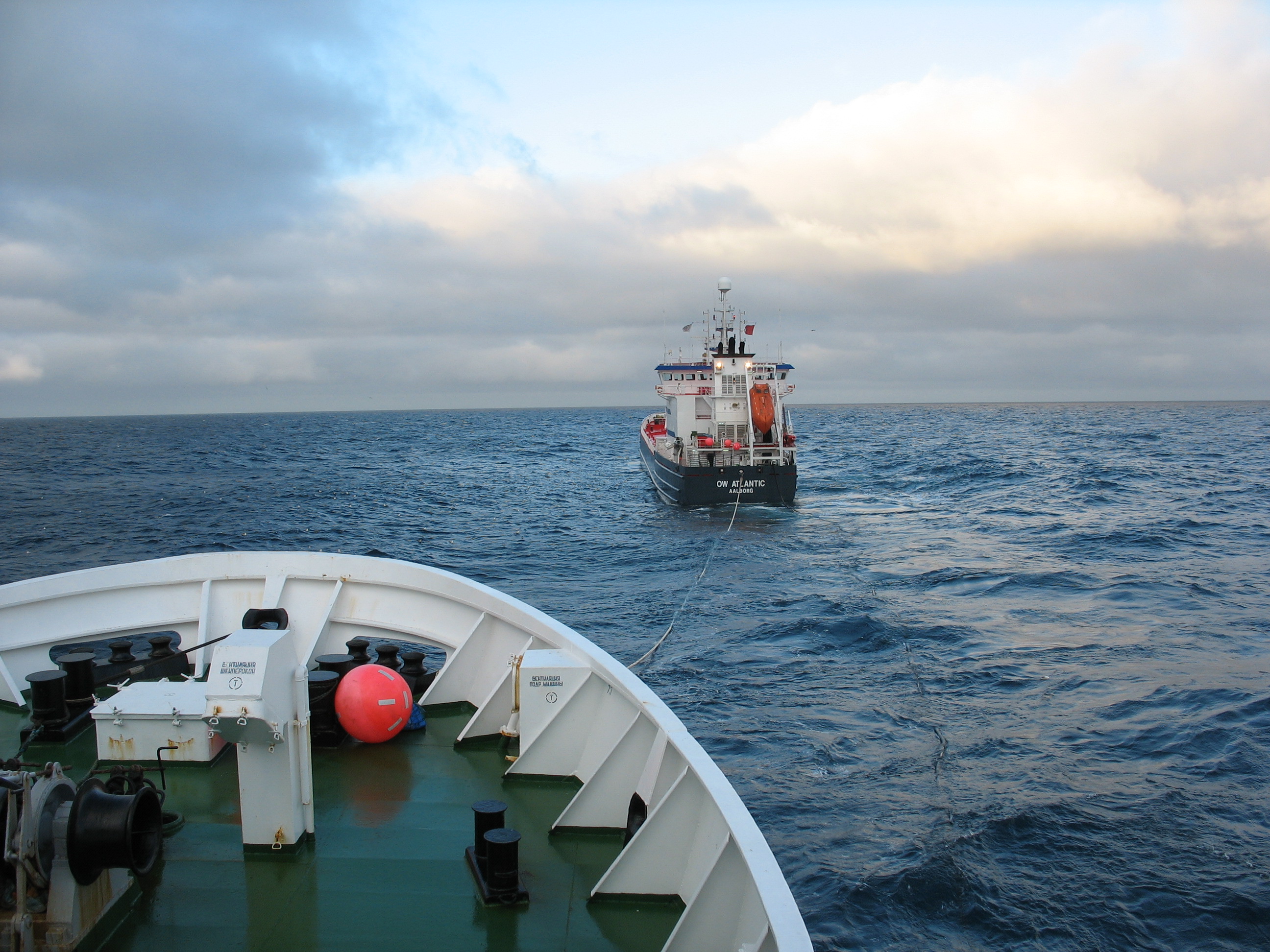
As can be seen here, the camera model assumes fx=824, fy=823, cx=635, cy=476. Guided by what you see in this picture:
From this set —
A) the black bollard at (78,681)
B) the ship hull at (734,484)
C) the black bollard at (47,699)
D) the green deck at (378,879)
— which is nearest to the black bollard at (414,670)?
the green deck at (378,879)

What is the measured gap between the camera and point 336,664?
682 cm

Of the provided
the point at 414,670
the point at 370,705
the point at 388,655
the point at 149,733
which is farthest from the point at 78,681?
the point at 414,670

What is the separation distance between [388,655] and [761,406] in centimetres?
2916

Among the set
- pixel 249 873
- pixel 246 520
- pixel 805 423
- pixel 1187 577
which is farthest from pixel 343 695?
pixel 805 423

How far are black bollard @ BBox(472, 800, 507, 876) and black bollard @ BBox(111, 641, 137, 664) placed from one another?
4.67m

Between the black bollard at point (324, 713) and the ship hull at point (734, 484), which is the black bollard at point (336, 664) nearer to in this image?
the black bollard at point (324, 713)

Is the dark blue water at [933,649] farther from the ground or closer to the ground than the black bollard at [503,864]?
closer to the ground

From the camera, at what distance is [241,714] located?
422 cm

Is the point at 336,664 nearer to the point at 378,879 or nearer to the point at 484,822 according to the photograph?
the point at 378,879

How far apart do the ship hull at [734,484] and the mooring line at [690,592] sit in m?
0.49

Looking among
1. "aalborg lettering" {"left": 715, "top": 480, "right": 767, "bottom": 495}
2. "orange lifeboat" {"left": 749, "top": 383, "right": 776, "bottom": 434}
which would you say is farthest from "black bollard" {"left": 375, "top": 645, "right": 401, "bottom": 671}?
"orange lifeboat" {"left": 749, "top": 383, "right": 776, "bottom": 434}

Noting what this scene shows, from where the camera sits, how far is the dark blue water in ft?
27.0

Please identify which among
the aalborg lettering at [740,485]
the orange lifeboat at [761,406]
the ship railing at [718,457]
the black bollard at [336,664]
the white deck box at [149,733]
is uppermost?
the orange lifeboat at [761,406]

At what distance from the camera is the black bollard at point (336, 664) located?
6801 mm
